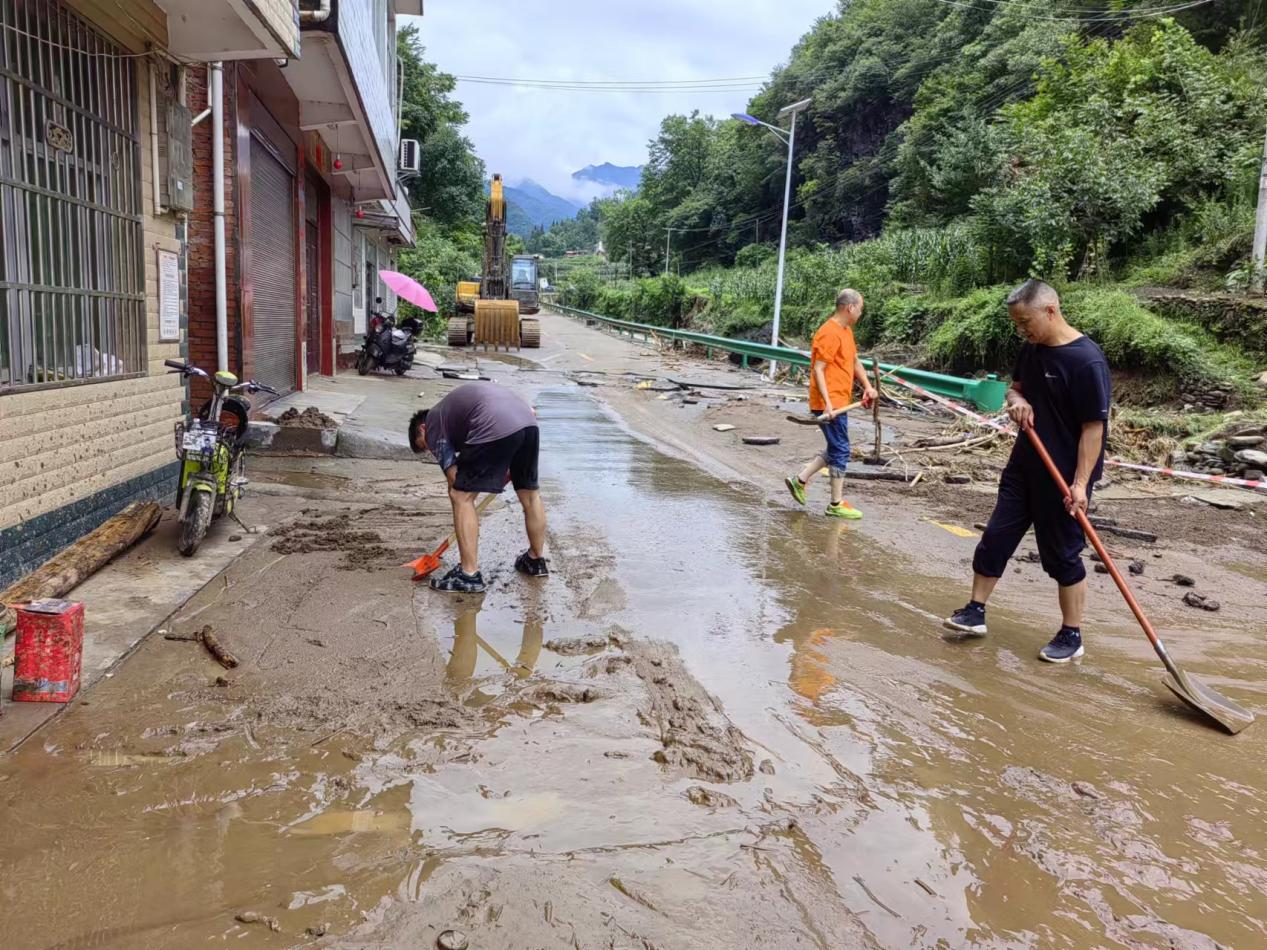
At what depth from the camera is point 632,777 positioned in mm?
3041

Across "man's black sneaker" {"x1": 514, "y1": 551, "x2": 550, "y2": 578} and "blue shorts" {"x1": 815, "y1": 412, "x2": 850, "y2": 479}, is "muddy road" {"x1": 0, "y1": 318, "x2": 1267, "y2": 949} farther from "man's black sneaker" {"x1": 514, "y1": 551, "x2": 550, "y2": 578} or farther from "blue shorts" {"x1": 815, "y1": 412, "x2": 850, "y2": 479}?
"blue shorts" {"x1": 815, "y1": 412, "x2": 850, "y2": 479}

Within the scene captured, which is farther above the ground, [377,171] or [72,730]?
[377,171]

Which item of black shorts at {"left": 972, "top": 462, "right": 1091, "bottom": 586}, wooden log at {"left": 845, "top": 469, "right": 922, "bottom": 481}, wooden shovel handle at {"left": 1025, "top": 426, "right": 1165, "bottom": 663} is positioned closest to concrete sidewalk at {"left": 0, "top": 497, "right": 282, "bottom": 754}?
black shorts at {"left": 972, "top": 462, "right": 1091, "bottom": 586}

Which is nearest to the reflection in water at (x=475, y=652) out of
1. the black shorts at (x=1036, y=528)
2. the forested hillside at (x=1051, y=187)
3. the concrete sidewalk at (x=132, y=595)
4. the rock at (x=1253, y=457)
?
the concrete sidewalk at (x=132, y=595)

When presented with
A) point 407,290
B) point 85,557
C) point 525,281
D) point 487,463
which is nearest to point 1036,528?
point 487,463

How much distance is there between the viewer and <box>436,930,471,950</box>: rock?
2.17 m

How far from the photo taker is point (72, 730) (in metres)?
3.20

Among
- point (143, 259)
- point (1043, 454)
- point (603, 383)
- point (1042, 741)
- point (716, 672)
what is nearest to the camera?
point (1042, 741)

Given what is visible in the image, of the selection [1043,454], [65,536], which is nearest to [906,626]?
[1043,454]

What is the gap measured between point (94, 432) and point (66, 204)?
1292 mm

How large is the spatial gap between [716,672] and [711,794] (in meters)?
1.07

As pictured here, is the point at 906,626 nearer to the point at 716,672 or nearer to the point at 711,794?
the point at 716,672

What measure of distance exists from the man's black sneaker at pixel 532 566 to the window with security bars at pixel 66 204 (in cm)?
272

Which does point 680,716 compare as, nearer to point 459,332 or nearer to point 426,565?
point 426,565
